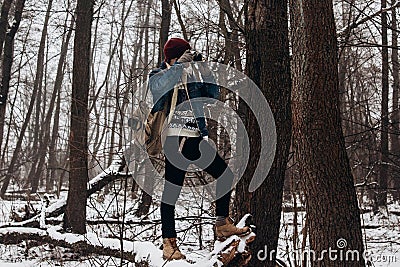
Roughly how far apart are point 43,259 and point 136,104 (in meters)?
4.40

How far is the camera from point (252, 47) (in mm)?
5562

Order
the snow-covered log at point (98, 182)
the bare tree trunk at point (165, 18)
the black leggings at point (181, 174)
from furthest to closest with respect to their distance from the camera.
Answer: the bare tree trunk at point (165, 18) < the snow-covered log at point (98, 182) < the black leggings at point (181, 174)

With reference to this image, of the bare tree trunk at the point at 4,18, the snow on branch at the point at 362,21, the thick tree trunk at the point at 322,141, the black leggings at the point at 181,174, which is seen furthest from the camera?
the bare tree trunk at the point at 4,18

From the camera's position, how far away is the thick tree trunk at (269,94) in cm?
533

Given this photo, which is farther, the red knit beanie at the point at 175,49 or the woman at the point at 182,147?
the red knit beanie at the point at 175,49

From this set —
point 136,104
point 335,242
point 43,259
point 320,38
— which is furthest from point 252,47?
point 43,259

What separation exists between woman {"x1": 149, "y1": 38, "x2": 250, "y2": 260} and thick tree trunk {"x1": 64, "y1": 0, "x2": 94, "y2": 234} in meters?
5.44

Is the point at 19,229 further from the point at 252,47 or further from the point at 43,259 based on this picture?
the point at 252,47

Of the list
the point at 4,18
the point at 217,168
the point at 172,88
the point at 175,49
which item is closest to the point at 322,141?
the point at 217,168

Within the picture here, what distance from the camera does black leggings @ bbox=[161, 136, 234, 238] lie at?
4500mm

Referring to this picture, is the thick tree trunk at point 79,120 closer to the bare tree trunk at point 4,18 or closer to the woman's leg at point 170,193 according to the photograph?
the bare tree trunk at point 4,18

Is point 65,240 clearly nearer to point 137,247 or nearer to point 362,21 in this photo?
point 137,247

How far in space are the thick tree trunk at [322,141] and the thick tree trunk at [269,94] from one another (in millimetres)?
452

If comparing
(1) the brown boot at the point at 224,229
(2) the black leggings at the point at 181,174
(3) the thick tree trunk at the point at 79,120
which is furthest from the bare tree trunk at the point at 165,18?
(1) the brown boot at the point at 224,229
